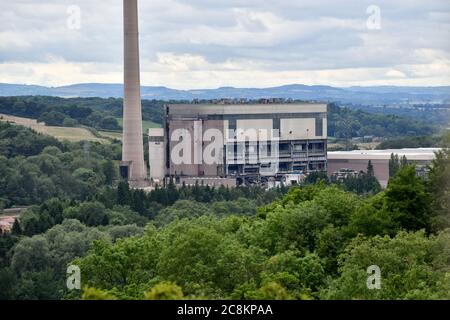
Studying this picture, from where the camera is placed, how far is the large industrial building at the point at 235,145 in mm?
128250

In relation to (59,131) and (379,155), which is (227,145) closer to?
(379,155)

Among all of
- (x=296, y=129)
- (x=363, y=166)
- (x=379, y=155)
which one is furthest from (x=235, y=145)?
(x=379, y=155)

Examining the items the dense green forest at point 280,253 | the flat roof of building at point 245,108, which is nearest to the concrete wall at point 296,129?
the flat roof of building at point 245,108

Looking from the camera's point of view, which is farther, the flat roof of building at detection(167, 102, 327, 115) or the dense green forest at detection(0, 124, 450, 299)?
the flat roof of building at detection(167, 102, 327, 115)

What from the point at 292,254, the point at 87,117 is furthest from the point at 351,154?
the point at 292,254

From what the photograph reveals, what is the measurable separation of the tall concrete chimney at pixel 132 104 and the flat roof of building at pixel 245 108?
5.93 m

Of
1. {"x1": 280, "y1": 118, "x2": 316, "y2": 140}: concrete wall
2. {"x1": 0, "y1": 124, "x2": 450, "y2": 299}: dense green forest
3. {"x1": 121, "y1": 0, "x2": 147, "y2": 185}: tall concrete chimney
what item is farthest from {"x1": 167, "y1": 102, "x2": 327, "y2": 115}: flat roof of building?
{"x1": 0, "y1": 124, "x2": 450, "y2": 299}: dense green forest

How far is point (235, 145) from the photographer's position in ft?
423

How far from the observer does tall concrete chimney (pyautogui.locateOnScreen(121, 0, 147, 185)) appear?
395 feet

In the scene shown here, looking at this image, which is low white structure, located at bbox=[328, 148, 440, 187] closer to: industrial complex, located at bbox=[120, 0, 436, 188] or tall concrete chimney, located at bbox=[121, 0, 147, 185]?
industrial complex, located at bbox=[120, 0, 436, 188]

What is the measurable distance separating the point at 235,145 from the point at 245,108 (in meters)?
5.73

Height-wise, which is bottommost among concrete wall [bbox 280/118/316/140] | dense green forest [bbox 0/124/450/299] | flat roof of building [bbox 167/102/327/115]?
dense green forest [bbox 0/124/450/299]

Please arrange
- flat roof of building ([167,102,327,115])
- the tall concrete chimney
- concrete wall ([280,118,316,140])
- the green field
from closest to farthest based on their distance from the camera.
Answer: the tall concrete chimney < flat roof of building ([167,102,327,115]) < concrete wall ([280,118,316,140]) < the green field

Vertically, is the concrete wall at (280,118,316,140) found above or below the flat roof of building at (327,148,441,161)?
above
